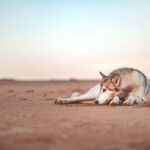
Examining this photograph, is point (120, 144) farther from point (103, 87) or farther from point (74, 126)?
point (103, 87)

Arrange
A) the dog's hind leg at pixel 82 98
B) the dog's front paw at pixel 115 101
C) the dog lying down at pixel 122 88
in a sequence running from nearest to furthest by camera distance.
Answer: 1. the dog's front paw at pixel 115 101
2. the dog lying down at pixel 122 88
3. the dog's hind leg at pixel 82 98

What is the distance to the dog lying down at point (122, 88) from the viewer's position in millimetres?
8273

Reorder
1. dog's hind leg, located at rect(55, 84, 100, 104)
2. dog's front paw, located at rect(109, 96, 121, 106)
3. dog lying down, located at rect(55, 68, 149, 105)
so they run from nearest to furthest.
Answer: dog's front paw, located at rect(109, 96, 121, 106), dog lying down, located at rect(55, 68, 149, 105), dog's hind leg, located at rect(55, 84, 100, 104)

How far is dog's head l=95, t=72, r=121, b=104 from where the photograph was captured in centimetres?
829

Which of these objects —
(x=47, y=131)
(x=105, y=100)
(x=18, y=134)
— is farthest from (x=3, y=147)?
(x=105, y=100)

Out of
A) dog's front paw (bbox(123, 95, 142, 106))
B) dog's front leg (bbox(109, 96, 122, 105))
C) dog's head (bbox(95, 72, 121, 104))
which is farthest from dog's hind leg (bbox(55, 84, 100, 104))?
dog's front paw (bbox(123, 95, 142, 106))

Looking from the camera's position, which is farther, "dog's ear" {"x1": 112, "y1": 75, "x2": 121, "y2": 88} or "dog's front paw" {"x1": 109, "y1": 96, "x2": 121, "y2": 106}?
"dog's ear" {"x1": 112, "y1": 75, "x2": 121, "y2": 88}

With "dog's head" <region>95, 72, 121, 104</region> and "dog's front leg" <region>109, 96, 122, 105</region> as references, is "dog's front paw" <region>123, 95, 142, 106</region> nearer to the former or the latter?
"dog's front leg" <region>109, 96, 122, 105</region>

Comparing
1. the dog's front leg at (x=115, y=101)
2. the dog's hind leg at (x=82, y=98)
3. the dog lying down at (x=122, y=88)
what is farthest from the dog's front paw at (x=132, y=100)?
the dog's hind leg at (x=82, y=98)

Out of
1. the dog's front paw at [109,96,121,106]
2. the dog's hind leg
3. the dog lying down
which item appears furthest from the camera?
the dog's hind leg

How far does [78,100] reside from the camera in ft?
29.5

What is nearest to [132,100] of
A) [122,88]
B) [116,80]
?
[122,88]

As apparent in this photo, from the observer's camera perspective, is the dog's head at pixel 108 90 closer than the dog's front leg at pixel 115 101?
No

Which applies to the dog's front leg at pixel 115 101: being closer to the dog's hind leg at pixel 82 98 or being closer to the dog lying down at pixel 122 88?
the dog lying down at pixel 122 88
